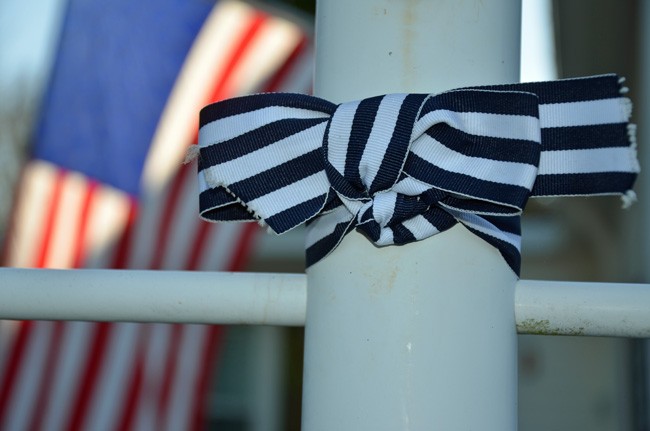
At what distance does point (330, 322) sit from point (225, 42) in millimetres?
1159

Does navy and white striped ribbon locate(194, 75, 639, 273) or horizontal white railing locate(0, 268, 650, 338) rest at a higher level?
navy and white striped ribbon locate(194, 75, 639, 273)

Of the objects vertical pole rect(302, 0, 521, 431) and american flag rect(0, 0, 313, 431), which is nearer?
vertical pole rect(302, 0, 521, 431)

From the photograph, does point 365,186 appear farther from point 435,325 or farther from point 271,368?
point 271,368

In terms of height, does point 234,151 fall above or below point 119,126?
below

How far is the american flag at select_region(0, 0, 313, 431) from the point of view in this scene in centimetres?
129

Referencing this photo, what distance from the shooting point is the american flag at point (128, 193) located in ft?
4.22

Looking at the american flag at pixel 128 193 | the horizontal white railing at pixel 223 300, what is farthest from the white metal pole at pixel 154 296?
the american flag at pixel 128 193

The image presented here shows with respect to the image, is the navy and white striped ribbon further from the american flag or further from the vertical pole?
the american flag

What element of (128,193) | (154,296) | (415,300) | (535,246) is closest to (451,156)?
(415,300)

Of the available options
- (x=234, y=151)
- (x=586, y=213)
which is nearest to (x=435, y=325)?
(x=234, y=151)

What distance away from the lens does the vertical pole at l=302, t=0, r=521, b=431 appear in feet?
1.30

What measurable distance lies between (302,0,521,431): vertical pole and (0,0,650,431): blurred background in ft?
2.71

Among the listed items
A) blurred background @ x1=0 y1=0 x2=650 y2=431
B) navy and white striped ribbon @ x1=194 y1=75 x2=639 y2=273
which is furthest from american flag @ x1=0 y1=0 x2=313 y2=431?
navy and white striped ribbon @ x1=194 y1=75 x2=639 y2=273

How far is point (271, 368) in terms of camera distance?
15.8ft
